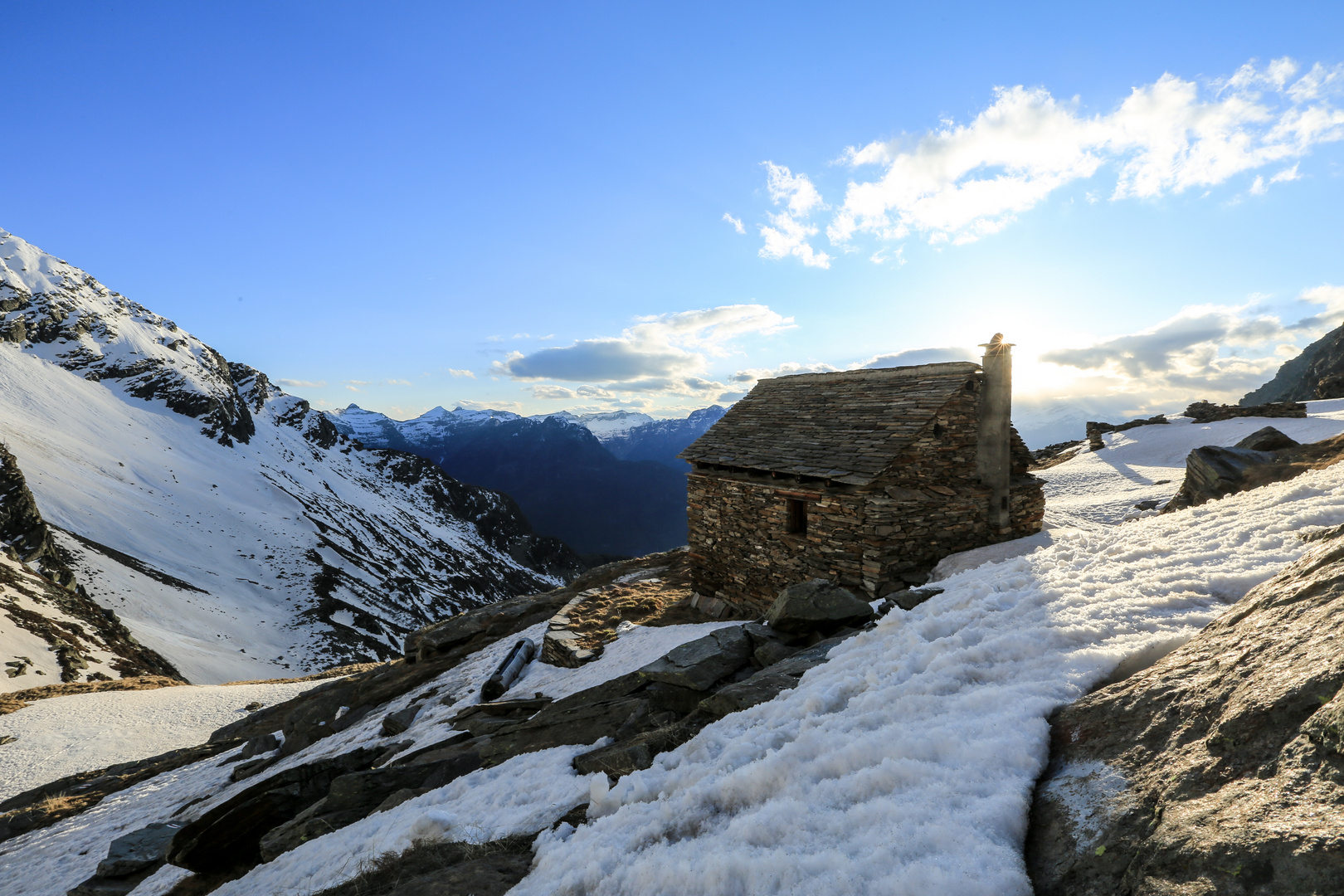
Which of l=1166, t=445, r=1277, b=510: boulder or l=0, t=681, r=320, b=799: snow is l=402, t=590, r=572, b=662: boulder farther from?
l=1166, t=445, r=1277, b=510: boulder

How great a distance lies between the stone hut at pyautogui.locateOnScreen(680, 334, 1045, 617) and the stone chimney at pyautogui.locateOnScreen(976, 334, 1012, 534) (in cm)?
3

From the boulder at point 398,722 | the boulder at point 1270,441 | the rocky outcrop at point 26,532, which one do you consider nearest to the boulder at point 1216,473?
the boulder at point 1270,441

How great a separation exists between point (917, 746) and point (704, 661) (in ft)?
12.8

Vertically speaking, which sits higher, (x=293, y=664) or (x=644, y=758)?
(x=644, y=758)

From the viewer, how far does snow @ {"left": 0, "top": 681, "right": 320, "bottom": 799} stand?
18.6 metres

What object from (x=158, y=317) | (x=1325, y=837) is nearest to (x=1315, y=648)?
(x=1325, y=837)

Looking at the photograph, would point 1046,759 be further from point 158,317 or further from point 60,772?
point 158,317

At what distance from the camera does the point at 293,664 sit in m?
53.5

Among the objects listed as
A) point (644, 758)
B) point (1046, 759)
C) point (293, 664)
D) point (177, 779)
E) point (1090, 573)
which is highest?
point (1090, 573)

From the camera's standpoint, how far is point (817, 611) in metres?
8.41

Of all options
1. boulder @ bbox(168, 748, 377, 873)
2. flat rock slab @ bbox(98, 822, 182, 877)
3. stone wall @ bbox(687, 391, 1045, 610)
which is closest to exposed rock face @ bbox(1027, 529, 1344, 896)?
stone wall @ bbox(687, 391, 1045, 610)

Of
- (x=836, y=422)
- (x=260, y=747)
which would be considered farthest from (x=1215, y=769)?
(x=260, y=747)

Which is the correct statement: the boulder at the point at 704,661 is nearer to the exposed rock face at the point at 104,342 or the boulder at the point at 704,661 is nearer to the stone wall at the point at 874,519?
the stone wall at the point at 874,519

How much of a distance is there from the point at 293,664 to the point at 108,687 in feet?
93.5
